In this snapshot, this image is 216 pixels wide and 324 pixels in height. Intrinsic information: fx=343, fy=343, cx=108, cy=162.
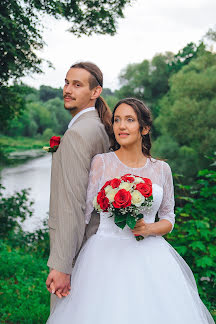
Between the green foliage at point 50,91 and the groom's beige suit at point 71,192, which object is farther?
the green foliage at point 50,91

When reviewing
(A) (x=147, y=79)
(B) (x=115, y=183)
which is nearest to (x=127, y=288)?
(B) (x=115, y=183)

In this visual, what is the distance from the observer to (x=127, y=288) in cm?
210

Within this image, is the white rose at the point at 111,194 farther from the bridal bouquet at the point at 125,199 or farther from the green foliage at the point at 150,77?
the green foliage at the point at 150,77

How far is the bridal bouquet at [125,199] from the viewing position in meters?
2.02

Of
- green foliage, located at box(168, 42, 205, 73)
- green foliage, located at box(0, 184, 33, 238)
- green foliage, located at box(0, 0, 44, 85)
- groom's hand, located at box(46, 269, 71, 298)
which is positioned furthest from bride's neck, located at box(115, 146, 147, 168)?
green foliage, located at box(168, 42, 205, 73)

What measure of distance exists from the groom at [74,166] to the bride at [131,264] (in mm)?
92

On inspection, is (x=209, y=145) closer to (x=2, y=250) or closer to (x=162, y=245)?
(x=2, y=250)

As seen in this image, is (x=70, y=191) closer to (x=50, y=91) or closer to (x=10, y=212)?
(x=10, y=212)

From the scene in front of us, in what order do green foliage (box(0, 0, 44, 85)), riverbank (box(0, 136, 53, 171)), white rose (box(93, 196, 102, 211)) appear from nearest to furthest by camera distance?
white rose (box(93, 196, 102, 211)) < green foliage (box(0, 0, 44, 85)) < riverbank (box(0, 136, 53, 171))

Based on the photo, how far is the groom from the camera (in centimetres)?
218

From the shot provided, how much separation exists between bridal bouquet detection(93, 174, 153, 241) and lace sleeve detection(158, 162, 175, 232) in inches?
15.7

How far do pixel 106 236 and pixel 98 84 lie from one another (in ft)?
3.72

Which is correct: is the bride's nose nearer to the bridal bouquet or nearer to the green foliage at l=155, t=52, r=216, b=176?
the bridal bouquet

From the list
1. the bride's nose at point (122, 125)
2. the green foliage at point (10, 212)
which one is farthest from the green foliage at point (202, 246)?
the green foliage at point (10, 212)
